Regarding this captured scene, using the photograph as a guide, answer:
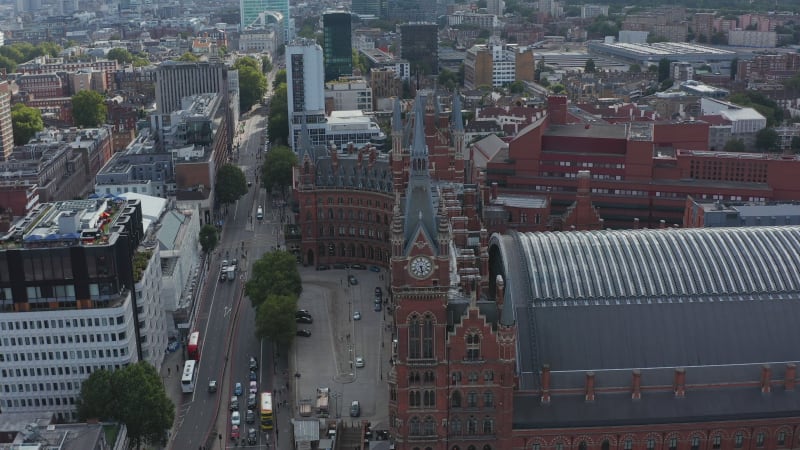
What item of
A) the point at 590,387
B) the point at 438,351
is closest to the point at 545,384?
the point at 590,387

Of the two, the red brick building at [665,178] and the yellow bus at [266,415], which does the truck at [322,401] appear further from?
the red brick building at [665,178]

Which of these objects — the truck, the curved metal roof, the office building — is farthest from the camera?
the truck

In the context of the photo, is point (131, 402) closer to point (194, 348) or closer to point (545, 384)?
point (194, 348)

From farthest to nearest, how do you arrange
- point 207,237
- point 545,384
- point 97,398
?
1. point 207,237
2. point 97,398
3. point 545,384

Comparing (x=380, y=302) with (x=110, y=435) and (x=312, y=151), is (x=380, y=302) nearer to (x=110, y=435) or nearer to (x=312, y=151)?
(x=312, y=151)

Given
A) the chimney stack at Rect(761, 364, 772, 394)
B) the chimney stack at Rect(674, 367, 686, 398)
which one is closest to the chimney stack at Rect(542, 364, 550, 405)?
the chimney stack at Rect(674, 367, 686, 398)

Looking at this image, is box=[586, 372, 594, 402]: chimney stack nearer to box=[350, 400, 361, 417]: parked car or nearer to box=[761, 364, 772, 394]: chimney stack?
box=[761, 364, 772, 394]: chimney stack
